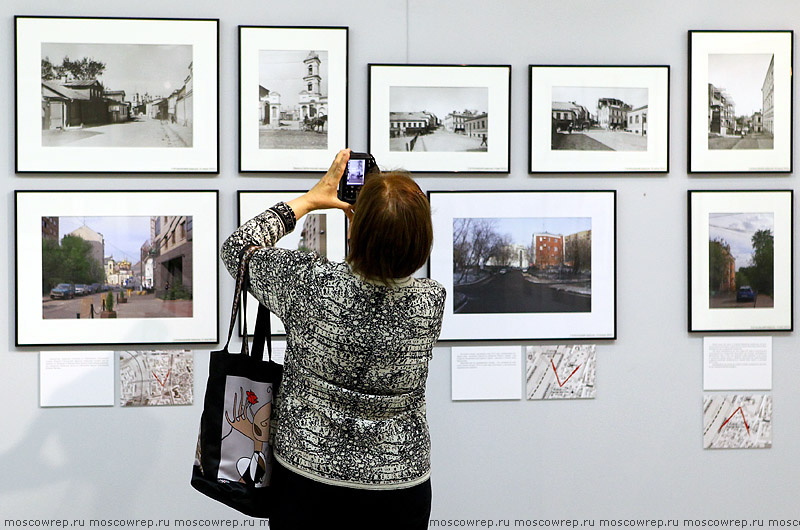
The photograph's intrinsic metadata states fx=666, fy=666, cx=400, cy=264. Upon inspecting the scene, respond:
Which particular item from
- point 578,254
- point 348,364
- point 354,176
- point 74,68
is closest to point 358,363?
point 348,364

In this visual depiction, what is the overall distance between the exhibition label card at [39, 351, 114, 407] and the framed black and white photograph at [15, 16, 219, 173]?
56 centimetres

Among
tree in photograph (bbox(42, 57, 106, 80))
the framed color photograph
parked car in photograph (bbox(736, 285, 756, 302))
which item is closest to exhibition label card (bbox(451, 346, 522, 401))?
the framed color photograph

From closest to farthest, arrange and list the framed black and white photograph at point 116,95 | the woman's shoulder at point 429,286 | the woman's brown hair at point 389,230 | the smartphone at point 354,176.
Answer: the woman's brown hair at point 389,230 < the woman's shoulder at point 429,286 < the smartphone at point 354,176 < the framed black and white photograph at point 116,95

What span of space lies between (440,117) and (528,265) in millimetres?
539

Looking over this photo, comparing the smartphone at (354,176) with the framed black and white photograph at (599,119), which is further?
the framed black and white photograph at (599,119)

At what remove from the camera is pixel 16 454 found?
2021mm

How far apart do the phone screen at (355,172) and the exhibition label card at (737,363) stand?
1343mm

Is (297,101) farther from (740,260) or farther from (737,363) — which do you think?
(737,363)

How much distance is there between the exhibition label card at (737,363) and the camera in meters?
2.14

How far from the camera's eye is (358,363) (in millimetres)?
1213

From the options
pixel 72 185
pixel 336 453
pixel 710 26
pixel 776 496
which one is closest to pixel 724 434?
pixel 776 496

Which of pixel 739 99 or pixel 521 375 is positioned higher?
pixel 739 99

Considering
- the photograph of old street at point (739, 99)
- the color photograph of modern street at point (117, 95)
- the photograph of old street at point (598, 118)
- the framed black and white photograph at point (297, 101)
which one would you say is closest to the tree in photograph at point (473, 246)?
the photograph of old street at point (598, 118)

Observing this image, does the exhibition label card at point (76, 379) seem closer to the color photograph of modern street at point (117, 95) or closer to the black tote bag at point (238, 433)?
the color photograph of modern street at point (117, 95)
